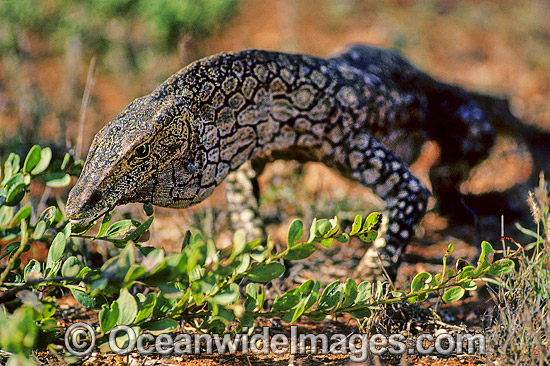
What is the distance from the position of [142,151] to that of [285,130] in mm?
1033

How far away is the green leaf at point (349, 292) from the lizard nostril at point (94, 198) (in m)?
1.10

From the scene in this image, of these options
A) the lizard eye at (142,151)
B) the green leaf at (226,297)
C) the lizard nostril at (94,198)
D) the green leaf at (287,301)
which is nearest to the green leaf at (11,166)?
the lizard nostril at (94,198)

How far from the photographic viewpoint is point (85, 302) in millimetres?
2051

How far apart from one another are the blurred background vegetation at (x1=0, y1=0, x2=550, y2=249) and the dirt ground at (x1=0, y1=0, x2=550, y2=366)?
0.11 feet

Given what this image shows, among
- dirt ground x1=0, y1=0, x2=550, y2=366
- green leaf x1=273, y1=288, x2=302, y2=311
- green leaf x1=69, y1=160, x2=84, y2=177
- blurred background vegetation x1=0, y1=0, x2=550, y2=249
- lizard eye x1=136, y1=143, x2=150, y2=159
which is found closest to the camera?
green leaf x1=273, y1=288, x2=302, y2=311

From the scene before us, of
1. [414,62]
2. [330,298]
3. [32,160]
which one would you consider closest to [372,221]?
[330,298]

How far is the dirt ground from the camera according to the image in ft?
9.57

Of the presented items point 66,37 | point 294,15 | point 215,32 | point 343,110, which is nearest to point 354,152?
point 343,110

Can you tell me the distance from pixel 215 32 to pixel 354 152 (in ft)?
16.7

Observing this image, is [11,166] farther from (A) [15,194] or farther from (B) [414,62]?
(B) [414,62]

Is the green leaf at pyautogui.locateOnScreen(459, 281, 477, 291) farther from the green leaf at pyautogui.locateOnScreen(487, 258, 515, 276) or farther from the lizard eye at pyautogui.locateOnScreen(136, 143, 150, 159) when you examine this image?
the lizard eye at pyautogui.locateOnScreen(136, 143, 150, 159)

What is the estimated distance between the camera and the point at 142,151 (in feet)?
7.89

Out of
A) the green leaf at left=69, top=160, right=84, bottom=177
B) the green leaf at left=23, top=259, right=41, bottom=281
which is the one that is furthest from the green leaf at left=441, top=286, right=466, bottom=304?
the green leaf at left=69, top=160, right=84, bottom=177

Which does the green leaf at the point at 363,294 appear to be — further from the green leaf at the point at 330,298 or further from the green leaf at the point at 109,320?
the green leaf at the point at 109,320
